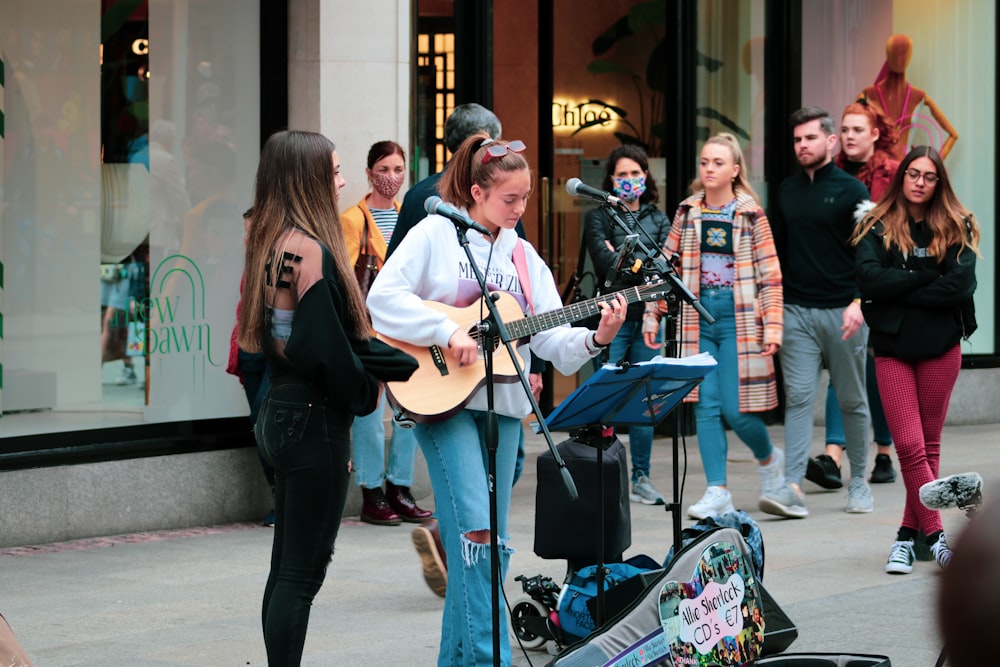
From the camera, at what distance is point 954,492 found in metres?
4.56

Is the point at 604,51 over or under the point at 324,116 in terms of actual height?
over

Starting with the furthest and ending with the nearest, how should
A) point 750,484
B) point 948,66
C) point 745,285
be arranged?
point 948,66 → point 750,484 → point 745,285

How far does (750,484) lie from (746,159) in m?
4.05

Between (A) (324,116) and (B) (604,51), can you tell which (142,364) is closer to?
(A) (324,116)

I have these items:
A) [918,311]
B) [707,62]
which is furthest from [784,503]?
[707,62]

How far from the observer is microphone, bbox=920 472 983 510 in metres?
4.55

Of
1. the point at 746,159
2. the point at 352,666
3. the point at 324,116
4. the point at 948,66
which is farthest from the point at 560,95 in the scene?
the point at 352,666

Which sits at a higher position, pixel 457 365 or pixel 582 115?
pixel 582 115

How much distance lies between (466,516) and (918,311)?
11.2 ft

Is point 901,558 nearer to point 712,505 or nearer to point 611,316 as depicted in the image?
point 712,505

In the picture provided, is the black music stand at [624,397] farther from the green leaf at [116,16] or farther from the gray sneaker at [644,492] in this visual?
the green leaf at [116,16]

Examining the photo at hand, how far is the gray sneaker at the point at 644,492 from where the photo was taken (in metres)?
9.29

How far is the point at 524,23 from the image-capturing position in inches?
525

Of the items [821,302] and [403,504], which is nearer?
[403,504]
